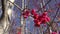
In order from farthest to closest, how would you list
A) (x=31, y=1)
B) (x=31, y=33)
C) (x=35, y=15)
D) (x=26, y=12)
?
(x=31, y=1), (x=31, y=33), (x=26, y=12), (x=35, y=15)

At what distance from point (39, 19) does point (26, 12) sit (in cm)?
24

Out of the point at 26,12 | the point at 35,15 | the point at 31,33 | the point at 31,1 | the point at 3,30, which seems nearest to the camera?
the point at 3,30

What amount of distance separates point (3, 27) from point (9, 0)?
0.31 metres

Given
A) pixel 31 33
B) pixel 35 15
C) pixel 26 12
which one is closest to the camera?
pixel 35 15

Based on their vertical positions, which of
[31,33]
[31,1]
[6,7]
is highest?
[6,7]

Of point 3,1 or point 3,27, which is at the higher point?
point 3,1

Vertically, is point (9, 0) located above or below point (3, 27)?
above

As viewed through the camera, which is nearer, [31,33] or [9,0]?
[9,0]

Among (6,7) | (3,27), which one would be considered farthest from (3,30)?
(6,7)

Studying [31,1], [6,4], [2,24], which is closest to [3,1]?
[6,4]

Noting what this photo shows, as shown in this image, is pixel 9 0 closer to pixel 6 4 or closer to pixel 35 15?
pixel 6 4

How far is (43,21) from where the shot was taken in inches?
72.9

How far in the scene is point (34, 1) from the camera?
4633 millimetres

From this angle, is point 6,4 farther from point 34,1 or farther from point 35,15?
point 34,1
